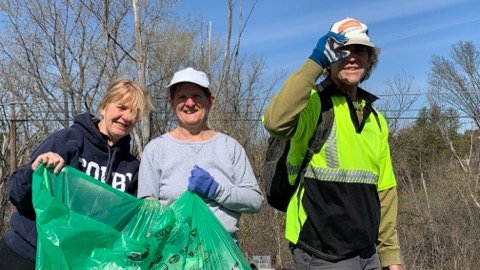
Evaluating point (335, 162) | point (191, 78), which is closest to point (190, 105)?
point (191, 78)

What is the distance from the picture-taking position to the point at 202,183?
7.30 feet

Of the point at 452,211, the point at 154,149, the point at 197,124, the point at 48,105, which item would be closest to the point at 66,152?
the point at 154,149

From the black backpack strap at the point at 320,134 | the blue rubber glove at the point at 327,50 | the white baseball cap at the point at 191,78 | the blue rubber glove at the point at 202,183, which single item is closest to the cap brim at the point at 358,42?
the blue rubber glove at the point at 327,50

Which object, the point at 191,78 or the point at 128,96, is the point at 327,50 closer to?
the point at 191,78

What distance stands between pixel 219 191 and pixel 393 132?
41.8 ft

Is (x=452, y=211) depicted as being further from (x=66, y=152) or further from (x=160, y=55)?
(x=160, y=55)

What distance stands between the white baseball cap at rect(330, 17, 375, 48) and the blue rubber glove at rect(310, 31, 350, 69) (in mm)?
132

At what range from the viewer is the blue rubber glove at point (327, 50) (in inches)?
76.0

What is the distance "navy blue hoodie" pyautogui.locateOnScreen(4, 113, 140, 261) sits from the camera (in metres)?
2.29

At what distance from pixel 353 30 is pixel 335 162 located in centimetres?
55

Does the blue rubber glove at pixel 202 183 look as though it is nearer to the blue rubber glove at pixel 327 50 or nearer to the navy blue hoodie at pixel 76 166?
the navy blue hoodie at pixel 76 166

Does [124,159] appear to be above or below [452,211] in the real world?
above

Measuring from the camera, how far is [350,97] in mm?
2238

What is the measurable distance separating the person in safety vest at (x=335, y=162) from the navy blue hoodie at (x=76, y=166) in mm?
899
